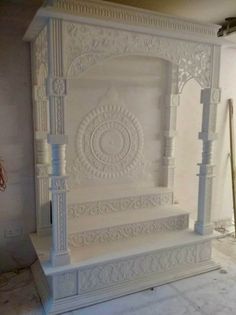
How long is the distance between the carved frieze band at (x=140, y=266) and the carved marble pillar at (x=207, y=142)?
238 mm

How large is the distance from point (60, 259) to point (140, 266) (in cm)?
79

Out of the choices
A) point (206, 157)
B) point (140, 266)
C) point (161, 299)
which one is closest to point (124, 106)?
point (206, 157)

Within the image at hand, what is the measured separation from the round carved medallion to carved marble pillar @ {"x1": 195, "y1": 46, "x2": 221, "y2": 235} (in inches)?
34.2

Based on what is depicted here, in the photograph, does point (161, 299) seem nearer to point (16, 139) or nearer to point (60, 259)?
point (60, 259)

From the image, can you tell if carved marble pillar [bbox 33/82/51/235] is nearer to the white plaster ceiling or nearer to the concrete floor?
the concrete floor

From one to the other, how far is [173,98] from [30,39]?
179 centimetres

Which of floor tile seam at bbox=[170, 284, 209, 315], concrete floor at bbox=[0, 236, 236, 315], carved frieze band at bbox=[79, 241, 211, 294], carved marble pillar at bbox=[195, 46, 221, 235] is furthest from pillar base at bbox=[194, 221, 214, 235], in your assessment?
floor tile seam at bbox=[170, 284, 209, 315]

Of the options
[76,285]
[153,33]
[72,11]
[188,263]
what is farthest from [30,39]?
[188,263]

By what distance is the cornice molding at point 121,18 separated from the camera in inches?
86.4

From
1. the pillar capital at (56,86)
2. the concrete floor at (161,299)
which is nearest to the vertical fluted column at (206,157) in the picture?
the concrete floor at (161,299)

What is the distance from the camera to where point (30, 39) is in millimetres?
2836

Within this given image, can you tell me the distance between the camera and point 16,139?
3.02m

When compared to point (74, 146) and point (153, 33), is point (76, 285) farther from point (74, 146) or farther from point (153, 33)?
point (153, 33)

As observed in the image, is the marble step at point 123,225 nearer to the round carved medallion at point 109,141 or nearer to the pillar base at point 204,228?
the pillar base at point 204,228
